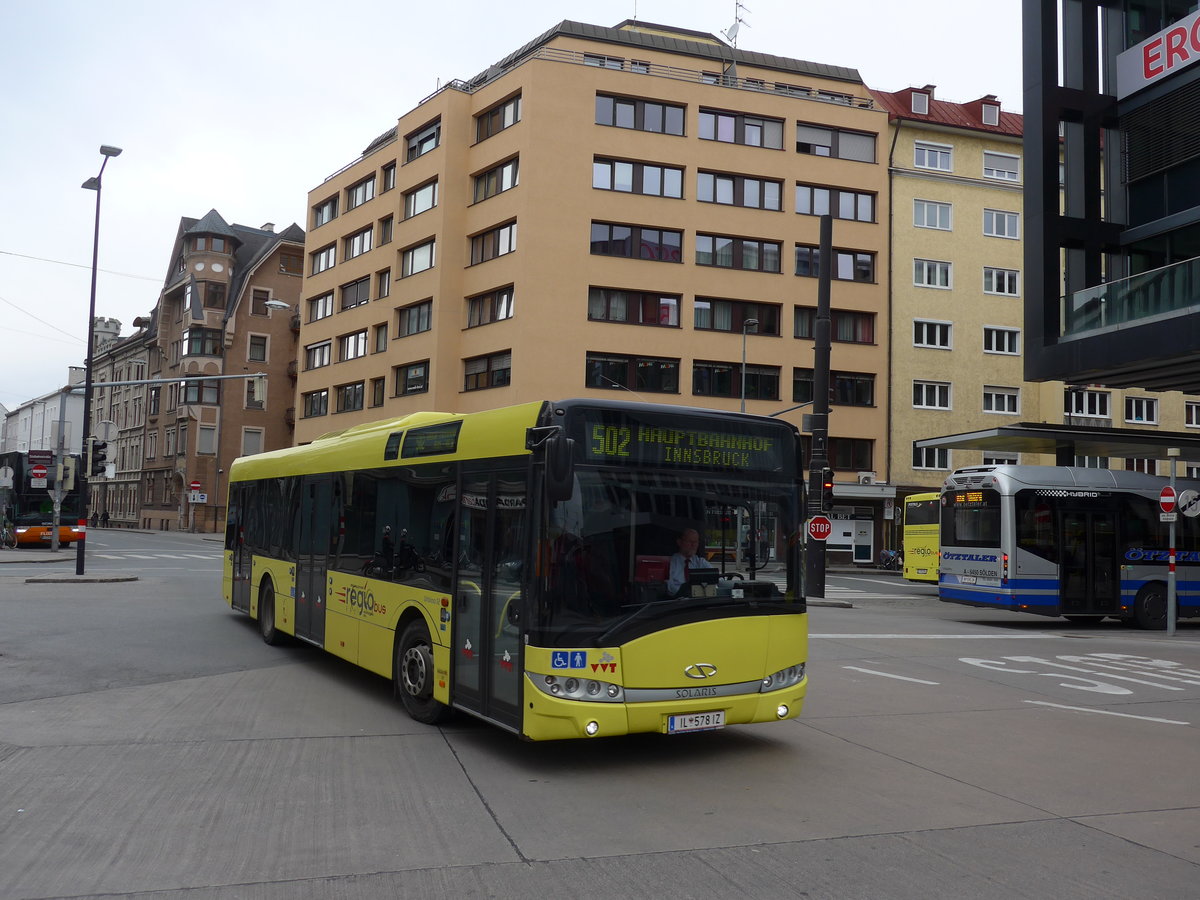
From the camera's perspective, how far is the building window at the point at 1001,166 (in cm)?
5281

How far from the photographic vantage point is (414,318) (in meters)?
49.9

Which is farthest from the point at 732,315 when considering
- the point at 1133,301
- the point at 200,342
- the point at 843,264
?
the point at 200,342

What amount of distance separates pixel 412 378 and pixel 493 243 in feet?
26.4

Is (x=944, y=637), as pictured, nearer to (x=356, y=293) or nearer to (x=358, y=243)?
(x=356, y=293)

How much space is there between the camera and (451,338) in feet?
156

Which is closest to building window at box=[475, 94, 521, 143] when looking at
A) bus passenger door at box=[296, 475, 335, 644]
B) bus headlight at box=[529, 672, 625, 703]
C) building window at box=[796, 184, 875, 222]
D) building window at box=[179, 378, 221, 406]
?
building window at box=[796, 184, 875, 222]

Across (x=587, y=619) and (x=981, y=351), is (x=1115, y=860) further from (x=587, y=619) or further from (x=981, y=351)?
(x=981, y=351)

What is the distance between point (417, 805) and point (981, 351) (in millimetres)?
50112

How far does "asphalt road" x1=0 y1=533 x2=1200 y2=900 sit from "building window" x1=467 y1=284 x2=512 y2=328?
3329cm

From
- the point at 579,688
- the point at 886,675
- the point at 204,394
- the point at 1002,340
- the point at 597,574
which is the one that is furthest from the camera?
the point at 204,394

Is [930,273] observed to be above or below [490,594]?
above

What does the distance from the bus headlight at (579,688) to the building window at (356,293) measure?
4963 centimetres

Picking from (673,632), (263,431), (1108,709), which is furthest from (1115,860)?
(263,431)

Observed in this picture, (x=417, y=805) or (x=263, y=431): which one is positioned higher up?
(x=263, y=431)
